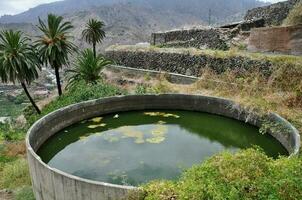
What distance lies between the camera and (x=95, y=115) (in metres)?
13.7

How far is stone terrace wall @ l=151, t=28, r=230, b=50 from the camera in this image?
19938 mm

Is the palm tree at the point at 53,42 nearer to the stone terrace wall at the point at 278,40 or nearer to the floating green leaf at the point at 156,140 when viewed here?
the stone terrace wall at the point at 278,40

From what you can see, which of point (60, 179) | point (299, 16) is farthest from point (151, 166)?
point (299, 16)

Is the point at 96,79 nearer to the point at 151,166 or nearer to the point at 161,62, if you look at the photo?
the point at 161,62

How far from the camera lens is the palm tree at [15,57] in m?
18.5

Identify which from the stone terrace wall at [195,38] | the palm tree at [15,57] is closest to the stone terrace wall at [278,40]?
the stone terrace wall at [195,38]

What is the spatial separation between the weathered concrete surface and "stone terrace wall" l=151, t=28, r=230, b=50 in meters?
6.85

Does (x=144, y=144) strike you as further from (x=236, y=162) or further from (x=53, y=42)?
(x=53, y=42)

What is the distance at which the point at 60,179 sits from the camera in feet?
23.6

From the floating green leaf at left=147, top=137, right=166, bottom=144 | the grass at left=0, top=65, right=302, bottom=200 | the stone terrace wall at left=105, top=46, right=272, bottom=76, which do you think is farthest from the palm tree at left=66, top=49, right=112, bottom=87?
the floating green leaf at left=147, top=137, right=166, bottom=144

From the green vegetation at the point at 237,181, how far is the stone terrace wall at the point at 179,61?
916 centimetres

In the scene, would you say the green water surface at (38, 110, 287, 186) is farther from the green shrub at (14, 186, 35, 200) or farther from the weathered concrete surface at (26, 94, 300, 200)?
the green shrub at (14, 186, 35, 200)

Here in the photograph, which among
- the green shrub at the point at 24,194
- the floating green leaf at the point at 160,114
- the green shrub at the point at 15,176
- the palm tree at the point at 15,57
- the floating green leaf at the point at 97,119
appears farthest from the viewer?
the palm tree at the point at 15,57

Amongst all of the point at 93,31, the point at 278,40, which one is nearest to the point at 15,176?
the point at 278,40
